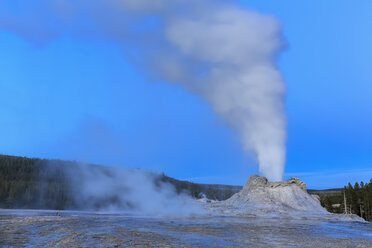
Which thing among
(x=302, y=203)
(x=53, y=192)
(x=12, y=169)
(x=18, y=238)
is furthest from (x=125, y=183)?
(x=12, y=169)

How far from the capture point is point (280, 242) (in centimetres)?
916

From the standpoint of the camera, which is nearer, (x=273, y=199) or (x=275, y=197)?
(x=273, y=199)

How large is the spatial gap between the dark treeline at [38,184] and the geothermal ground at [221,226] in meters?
26.0

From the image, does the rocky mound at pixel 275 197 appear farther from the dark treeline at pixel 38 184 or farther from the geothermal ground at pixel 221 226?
the dark treeline at pixel 38 184

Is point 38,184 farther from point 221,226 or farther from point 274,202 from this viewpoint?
point 221,226

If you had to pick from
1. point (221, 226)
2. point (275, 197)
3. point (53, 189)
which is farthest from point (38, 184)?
point (221, 226)

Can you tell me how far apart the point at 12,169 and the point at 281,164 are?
3557 inches

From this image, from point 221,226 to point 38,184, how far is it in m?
81.1

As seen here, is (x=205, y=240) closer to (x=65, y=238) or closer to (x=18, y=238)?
(x=65, y=238)

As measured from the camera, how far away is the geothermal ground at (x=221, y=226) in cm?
901

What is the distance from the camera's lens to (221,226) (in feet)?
45.6

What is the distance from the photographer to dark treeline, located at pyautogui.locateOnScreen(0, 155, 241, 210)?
221 feet

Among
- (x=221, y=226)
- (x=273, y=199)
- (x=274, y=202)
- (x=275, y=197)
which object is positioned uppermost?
(x=275, y=197)

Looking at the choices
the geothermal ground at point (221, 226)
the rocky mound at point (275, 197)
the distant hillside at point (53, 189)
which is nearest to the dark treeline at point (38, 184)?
the distant hillside at point (53, 189)
